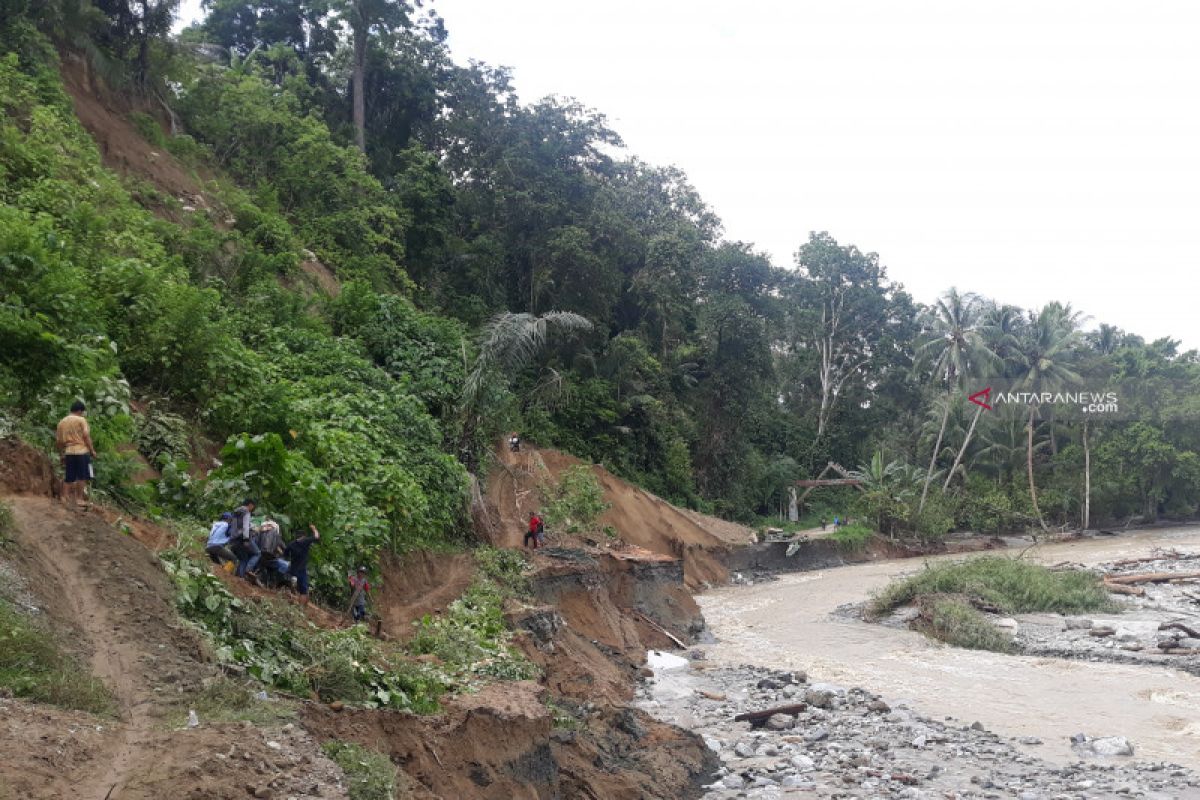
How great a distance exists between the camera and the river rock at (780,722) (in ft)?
43.8

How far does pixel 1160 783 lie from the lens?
439 inches

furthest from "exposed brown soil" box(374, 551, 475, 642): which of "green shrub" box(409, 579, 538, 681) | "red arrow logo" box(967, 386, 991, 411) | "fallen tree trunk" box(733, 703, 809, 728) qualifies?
"red arrow logo" box(967, 386, 991, 411)

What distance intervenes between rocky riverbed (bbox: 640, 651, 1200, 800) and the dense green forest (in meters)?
5.78

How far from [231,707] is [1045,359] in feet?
166

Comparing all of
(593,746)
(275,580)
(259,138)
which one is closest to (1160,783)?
(593,746)

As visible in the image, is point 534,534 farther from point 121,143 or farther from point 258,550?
point 121,143

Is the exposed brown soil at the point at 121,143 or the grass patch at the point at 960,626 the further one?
the grass patch at the point at 960,626

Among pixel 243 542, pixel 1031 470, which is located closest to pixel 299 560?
pixel 243 542

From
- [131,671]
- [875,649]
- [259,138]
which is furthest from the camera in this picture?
[259,138]

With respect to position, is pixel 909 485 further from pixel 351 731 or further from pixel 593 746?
pixel 351 731

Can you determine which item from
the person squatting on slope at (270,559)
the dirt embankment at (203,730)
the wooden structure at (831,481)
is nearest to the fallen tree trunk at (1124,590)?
the wooden structure at (831,481)

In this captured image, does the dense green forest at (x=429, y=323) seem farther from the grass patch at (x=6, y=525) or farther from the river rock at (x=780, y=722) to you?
the river rock at (x=780, y=722)

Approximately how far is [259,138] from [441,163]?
11696mm

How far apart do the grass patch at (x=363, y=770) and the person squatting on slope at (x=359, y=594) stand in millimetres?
4835
